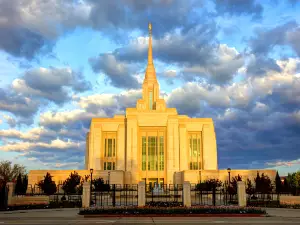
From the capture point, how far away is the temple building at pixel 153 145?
68.6 meters

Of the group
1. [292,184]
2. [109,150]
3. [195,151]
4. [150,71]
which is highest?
[150,71]

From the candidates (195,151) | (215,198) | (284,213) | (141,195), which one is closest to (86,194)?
(141,195)

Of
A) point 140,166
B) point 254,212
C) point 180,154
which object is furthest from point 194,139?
point 254,212

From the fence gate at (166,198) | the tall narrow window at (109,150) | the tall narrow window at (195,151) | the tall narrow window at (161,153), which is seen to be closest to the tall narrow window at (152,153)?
the tall narrow window at (161,153)

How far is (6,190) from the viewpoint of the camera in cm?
3078

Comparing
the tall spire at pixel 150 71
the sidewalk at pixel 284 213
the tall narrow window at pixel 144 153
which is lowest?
the sidewalk at pixel 284 213

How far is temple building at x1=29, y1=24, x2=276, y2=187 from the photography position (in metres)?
68.6

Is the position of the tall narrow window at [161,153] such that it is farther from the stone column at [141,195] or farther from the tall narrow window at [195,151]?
the stone column at [141,195]

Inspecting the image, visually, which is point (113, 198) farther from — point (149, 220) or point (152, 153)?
point (152, 153)

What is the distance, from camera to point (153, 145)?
71062 millimetres

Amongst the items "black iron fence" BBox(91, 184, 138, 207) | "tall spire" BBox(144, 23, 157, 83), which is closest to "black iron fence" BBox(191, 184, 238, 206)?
"black iron fence" BBox(91, 184, 138, 207)

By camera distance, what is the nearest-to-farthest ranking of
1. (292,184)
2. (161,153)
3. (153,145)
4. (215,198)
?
(215,198) → (161,153) → (153,145) → (292,184)

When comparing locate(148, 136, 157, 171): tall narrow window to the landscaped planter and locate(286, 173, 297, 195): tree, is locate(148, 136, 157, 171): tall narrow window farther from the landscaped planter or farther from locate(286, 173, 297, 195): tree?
the landscaped planter

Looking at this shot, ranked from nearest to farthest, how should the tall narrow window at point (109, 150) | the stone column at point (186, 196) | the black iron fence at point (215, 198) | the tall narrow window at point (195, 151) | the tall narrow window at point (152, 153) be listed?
1. the stone column at point (186, 196)
2. the black iron fence at point (215, 198)
3. the tall narrow window at point (152, 153)
4. the tall narrow window at point (109, 150)
5. the tall narrow window at point (195, 151)
